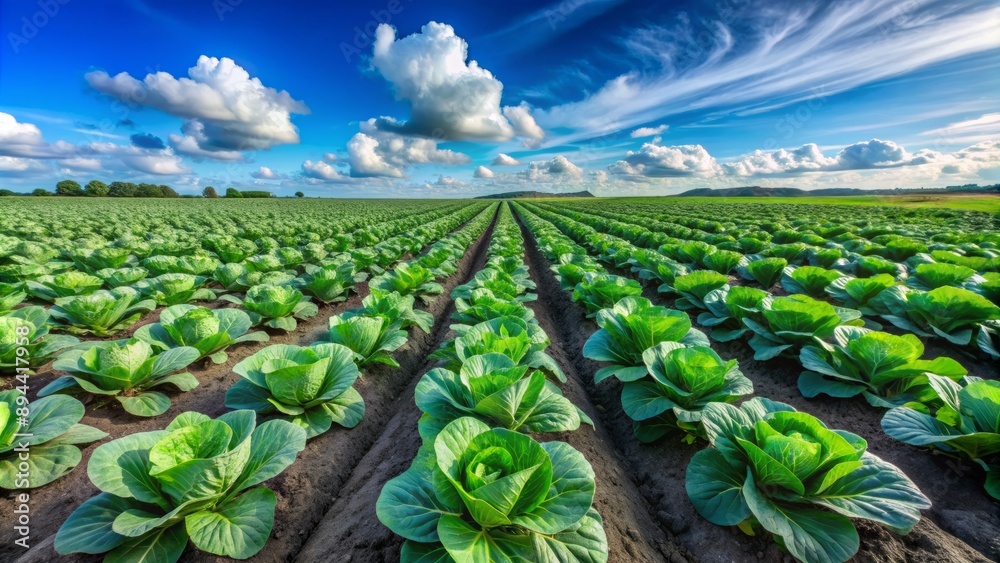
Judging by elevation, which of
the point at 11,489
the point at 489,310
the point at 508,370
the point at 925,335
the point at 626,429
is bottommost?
the point at 626,429

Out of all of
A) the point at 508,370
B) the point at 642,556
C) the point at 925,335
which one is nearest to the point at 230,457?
the point at 508,370

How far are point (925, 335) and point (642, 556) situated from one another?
4383 mm

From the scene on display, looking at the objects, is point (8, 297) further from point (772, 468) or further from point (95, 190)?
point (95, 190)

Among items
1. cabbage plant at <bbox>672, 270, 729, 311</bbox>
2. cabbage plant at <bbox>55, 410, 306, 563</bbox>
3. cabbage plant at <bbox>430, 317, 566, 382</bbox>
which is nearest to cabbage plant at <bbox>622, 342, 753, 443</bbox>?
cabbage plant at <bbox>430, 317, 566, 382</bbox>

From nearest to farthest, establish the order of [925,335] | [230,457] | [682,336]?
1. [230,457]
2. [682,336]
3. [925,335]

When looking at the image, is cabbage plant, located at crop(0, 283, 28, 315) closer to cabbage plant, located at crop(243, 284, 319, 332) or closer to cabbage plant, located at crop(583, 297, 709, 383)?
cabbage plant, located at crop(243, 284, 319, 332)

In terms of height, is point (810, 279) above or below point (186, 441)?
below

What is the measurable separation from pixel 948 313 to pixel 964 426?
8.29 feet

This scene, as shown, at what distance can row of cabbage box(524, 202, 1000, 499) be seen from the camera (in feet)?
7.64

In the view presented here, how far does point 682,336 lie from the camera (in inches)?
133

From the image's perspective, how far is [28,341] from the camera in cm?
335

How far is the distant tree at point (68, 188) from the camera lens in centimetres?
6944

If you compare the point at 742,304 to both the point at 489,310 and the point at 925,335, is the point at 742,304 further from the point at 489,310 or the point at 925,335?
the point at 489,310

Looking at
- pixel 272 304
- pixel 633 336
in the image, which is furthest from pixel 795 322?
pixel 272 304
